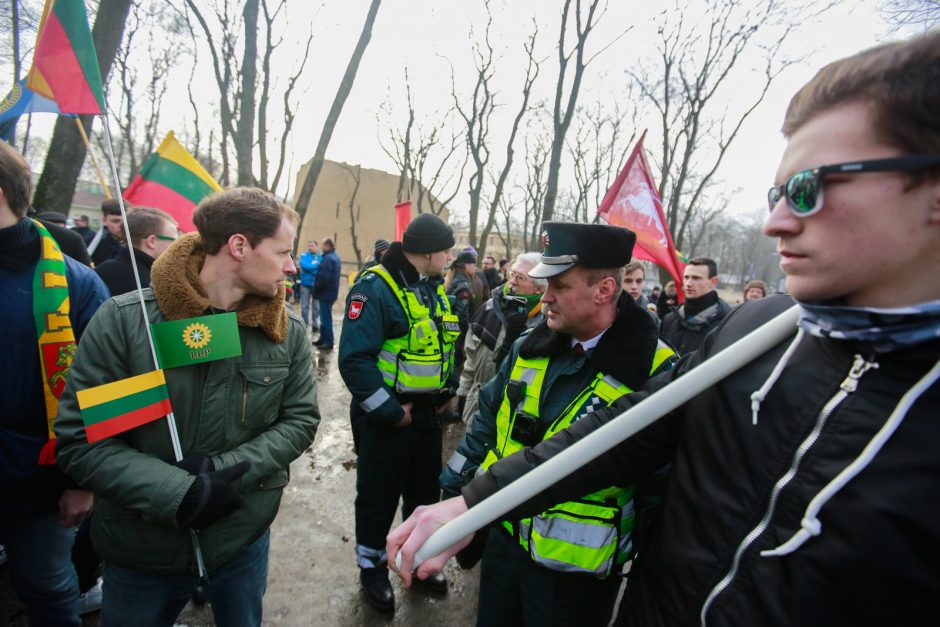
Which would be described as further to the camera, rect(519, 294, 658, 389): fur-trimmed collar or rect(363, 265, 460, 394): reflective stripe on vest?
rect(363, 265, 460, 394): reflective stripe on vest

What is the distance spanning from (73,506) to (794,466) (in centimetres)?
276

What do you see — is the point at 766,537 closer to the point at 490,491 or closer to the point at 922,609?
the point at 922,609

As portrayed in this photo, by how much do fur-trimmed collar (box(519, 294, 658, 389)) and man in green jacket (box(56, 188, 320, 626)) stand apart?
113 cm

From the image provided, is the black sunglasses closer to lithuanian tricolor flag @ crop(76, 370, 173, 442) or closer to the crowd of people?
the crowd of people

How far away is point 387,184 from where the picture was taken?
164 feet

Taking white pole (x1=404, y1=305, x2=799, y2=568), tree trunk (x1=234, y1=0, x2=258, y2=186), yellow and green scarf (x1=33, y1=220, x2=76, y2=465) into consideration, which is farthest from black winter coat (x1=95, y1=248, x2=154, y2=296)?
tree trunk (x1=234, y1=0, x2=258, y2=186)

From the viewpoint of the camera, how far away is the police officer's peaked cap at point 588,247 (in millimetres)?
1866

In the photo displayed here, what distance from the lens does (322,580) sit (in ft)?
10.4

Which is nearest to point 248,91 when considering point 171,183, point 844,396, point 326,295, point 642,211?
point 326,295

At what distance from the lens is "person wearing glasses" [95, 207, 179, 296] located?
3.23 metres

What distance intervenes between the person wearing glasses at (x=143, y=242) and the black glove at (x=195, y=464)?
2.18 meters

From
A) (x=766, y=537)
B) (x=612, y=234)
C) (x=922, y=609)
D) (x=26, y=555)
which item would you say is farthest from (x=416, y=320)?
(x=922, y=609)

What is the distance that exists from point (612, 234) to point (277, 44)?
14.1 m

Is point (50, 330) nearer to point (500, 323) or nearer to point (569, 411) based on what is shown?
point (569, 411)
